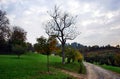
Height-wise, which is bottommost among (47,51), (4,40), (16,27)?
(47,51)

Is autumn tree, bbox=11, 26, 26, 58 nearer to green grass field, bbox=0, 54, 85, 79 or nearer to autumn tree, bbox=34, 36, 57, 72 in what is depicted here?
green grass field, bbox=0, 54, 85, 79

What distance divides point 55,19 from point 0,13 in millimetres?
35105

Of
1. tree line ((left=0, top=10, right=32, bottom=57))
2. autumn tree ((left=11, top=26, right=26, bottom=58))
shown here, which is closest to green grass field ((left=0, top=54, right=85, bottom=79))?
tree line ((left=0, top=10, right=32, bottom=57))

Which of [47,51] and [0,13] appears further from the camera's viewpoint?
[0,13]

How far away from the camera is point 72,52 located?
226 feet

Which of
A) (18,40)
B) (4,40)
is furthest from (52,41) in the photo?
(18,40)

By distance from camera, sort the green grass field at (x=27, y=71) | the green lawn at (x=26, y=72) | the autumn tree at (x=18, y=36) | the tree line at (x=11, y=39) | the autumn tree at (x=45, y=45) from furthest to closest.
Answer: the autumn tree at (x=18, y=36)
the tree line at (x=11, y=39)
the autumn tree at (x=45, y=45)
the green grass field at (x=27, y=71)
the green lawn at (x=26, y=72)

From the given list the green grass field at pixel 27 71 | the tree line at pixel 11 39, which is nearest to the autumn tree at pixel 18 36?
the tree line at pixel 11 39

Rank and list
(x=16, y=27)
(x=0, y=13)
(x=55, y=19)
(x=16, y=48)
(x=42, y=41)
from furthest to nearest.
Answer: (x=16, y=27) < (x=0, y=13) < (x=16, y=48) < (x=55, y=19) < (x=42, y=41)

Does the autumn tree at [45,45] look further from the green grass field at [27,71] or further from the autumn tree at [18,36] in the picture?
the autumn tree at [18,36]

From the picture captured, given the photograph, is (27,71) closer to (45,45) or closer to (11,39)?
(45,45)

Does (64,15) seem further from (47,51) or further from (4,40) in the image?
(4,40)

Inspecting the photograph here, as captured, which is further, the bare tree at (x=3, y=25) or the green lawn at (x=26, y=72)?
the bare tree at (x=3, y=25)

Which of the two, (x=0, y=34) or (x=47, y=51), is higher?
(x=0, y=34)
